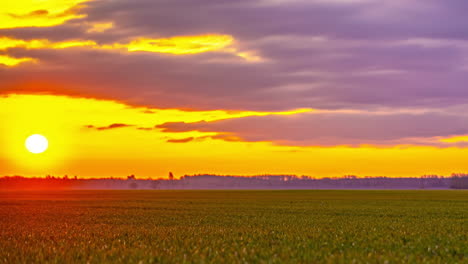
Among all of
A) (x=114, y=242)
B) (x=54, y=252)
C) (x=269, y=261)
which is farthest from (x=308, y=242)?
(x=54, y=252)

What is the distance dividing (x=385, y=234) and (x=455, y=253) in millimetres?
6190

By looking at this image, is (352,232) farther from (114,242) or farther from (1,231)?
(1,231)

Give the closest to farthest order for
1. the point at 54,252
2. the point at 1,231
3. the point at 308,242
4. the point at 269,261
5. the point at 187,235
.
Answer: the point at 269,261 < the point at 54,252 < the point at 308,242 < the point at 187,235 < the point at 1,231

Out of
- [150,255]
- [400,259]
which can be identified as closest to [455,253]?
[400,259]

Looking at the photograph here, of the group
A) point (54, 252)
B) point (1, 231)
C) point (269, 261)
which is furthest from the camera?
point (1, 231)

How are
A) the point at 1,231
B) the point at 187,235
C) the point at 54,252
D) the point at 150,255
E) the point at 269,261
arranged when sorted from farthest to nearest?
the point at 1,231, the point at 187,235, the point at 54,252, the point at 150,255, the point at 269,261

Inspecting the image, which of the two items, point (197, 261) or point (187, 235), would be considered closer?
point (197, 261)

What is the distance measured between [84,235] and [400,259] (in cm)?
1511

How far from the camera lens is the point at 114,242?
23.3m

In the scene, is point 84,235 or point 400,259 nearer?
point 400,259

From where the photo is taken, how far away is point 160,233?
27.6 meters

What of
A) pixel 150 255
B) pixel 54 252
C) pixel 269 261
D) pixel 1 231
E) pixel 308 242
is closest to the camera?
pixel 269 261

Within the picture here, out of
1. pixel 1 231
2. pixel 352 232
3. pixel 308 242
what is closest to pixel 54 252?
pixel 308 242

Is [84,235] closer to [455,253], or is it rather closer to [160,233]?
[160,233]
